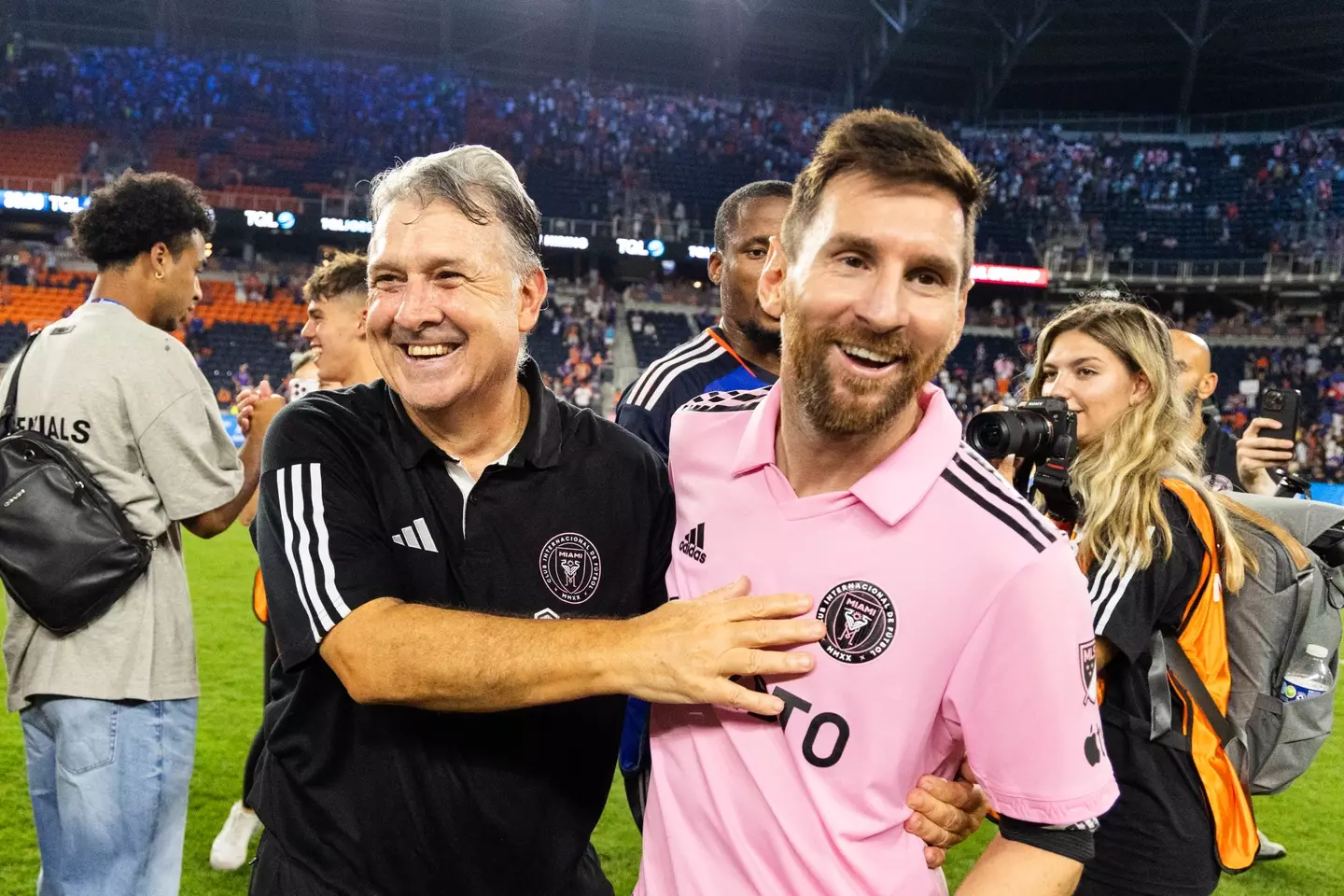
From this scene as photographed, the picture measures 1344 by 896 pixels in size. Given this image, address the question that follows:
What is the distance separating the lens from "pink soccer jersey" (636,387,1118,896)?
1.47m

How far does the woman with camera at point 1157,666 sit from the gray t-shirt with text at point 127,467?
7.48 ft

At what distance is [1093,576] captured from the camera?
2.48m

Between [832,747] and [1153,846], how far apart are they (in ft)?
4.74

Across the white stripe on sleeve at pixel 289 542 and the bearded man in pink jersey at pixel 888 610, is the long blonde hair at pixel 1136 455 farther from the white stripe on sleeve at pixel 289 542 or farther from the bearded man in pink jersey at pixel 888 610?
the white stripe on sleeve at pixel 289 542

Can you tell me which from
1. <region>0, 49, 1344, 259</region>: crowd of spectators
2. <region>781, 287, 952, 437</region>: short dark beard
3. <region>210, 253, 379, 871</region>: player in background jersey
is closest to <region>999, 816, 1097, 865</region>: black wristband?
<region>781, 287, 952, 437</region>: short dark beard

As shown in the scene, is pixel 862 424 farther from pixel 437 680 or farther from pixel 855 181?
pixel 437 680

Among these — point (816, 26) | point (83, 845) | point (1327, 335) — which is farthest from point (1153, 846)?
point (816, 26)

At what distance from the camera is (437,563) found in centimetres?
177

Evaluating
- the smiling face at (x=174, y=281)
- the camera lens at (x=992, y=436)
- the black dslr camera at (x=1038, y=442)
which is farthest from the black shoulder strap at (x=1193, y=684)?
the smiling face at (x=174, y=281)

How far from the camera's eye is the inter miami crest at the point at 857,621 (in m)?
1.55

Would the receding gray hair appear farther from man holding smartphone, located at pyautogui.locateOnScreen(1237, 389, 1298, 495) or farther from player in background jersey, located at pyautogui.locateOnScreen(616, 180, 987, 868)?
man holding smartphone, located at pyautogui.locateOnScreen(1237, 389, 1298, 495)

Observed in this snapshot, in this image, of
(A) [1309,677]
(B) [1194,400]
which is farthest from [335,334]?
(B) [1194,400]

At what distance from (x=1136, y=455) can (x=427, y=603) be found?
195cm

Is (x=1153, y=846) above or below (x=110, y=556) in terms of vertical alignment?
below
